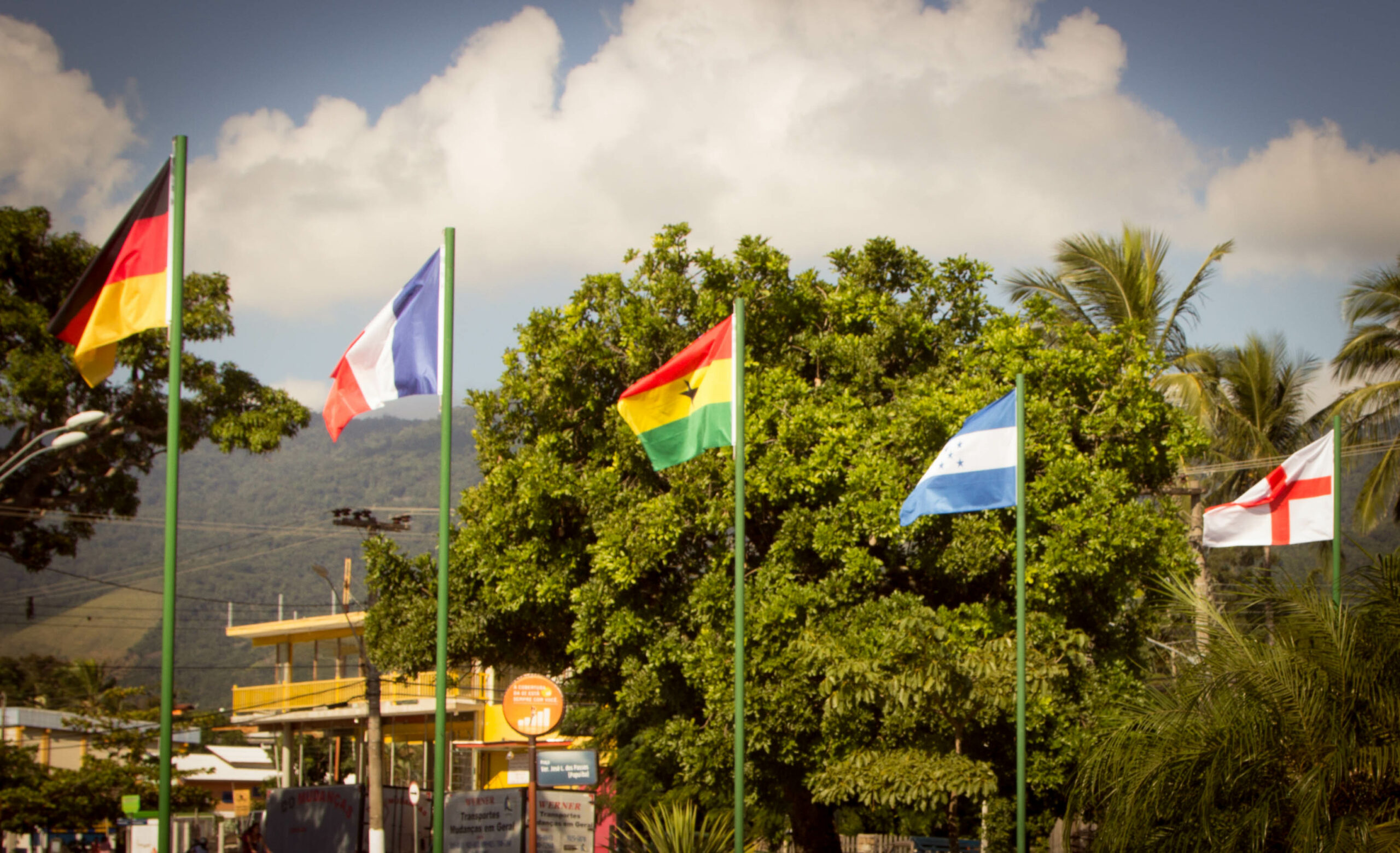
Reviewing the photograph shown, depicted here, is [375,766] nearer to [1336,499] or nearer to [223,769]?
[1336,499]

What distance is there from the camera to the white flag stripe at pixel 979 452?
15.2 meters

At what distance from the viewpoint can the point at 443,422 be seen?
12.4m

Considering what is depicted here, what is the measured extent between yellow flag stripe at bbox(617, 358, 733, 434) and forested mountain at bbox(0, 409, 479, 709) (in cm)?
9744

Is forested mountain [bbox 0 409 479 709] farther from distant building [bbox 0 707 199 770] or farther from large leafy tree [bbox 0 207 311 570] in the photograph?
large leafy tree [bbox 0 207 311 570]

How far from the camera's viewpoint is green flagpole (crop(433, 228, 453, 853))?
38.0 ft

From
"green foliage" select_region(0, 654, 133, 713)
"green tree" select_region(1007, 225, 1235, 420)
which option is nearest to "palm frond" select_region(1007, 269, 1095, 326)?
Answer: "green tree" select_region(1007, 225, 1235, 420)

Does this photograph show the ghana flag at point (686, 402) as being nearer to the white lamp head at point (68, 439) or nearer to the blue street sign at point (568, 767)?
the blue street sign at point (568, 767)

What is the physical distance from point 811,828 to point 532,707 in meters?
6.45

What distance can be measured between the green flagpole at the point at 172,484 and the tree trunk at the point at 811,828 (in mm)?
12176

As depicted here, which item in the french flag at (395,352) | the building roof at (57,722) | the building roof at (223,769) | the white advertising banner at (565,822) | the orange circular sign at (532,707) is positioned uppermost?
the french flag at (395,352)

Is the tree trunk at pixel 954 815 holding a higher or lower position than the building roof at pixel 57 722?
higher

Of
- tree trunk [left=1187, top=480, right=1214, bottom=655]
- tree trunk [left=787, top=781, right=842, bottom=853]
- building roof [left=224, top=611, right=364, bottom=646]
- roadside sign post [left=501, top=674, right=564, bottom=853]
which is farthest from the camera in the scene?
building roof [left=224, top=611, right=364, bottom=646]

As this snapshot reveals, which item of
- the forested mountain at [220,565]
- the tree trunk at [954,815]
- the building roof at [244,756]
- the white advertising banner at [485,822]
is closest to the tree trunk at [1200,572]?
the tree trunk at [954,815]

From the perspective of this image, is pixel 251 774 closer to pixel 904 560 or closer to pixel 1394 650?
pixel 904 560
